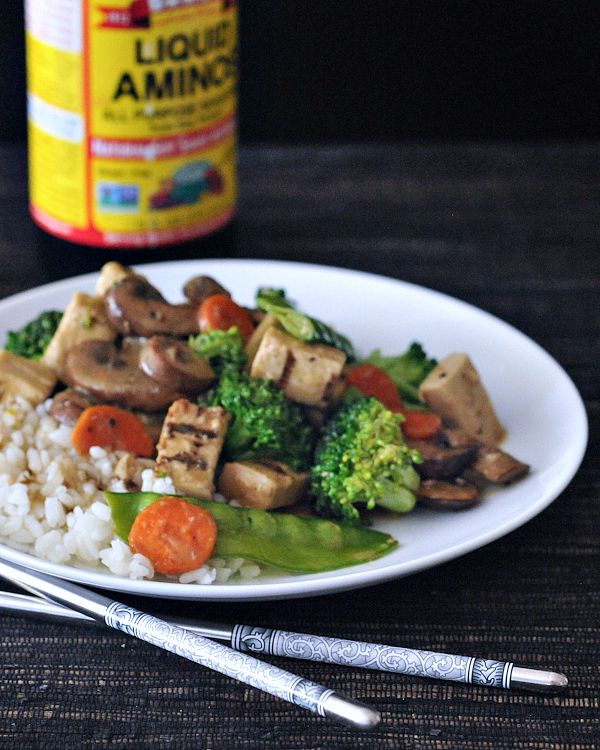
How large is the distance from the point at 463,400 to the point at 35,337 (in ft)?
3.08

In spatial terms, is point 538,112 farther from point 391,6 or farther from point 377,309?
point 377,309

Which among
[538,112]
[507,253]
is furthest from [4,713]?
[538,112]

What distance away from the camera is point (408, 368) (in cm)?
251

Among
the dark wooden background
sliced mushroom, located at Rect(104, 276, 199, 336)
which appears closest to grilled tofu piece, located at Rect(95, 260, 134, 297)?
sliced mushroom, located at Rect(104, 276, 199, 336)

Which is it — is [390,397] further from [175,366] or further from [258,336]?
[175,366]

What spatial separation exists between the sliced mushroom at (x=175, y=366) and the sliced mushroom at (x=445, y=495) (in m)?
0.47

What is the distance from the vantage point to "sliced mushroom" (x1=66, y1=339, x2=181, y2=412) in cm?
219

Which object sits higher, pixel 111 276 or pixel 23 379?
pixel 111 276

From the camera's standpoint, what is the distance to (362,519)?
209 centimetres

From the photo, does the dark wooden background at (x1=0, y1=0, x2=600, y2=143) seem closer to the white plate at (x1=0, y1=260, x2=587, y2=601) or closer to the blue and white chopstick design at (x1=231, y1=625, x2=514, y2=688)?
the white plate at (x1=0, y1=260, x2=587, y2=601)

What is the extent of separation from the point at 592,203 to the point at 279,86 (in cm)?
132

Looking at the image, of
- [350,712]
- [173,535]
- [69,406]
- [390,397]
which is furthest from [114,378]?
[350,712]

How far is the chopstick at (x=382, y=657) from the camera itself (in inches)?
68.3

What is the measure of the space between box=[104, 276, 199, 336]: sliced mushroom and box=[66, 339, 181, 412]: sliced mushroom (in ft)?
0.22
